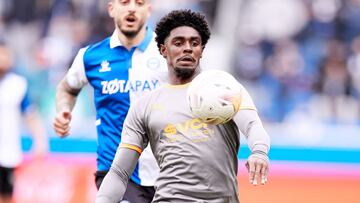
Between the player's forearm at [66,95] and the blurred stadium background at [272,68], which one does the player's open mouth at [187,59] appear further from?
the blurred stadium background at [272,68]

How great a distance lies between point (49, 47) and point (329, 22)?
4.82m

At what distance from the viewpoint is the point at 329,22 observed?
17.0 meters

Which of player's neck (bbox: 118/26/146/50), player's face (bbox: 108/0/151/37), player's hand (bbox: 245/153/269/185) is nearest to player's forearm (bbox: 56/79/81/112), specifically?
player's neck (bbox: 118/26/146/50)

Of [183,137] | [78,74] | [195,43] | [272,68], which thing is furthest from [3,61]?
[183,137]

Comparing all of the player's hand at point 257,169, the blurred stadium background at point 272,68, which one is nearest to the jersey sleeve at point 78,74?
the player's hand at point 257,169

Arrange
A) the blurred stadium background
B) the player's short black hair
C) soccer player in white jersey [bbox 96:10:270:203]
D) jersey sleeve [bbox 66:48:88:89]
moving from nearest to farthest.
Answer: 1. soccer player in white jersey [bbox 96:10:270:203]
2. the player's short black hair
3. jersey sleeve [bbox 66:48:88:89]
4. the blurred stadium background

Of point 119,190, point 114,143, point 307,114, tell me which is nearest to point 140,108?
point 119,190

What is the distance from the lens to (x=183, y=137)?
5762mm

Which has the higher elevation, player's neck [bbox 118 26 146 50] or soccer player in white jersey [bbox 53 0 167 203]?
player's neck [bbox 118 26 146 50]

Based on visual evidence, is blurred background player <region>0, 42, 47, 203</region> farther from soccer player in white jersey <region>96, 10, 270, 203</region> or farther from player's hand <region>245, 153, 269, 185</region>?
player's hand <region>245, 153, 269, 185</region>

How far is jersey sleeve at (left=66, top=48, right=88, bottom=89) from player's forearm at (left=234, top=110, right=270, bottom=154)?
248cm

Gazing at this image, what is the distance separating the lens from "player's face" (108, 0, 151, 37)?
7.58 metres

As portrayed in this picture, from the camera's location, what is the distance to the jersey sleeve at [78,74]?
7.82m

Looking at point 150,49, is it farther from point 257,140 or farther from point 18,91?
point 18,91
